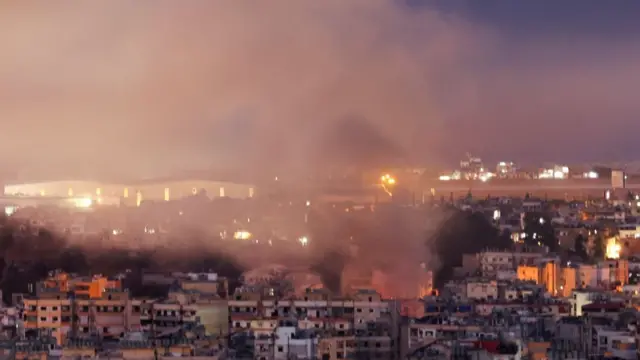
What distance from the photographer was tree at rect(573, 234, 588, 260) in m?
18.5

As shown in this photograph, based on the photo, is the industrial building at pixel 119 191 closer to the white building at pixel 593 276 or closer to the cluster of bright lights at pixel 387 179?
the cluster of bright lights at pixel 387 179

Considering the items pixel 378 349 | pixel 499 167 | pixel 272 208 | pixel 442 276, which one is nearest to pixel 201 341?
pixel 378 349

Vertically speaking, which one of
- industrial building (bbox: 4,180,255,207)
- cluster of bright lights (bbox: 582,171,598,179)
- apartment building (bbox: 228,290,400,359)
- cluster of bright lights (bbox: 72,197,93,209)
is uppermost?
cluster of bright lights (bbox: 582,171,598,179)

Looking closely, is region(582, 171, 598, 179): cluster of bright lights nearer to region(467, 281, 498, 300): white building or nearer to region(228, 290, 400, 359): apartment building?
region(467, 281, 498, 300): white building

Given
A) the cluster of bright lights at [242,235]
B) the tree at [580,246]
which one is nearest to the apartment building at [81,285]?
the cluster of bright lights at [242,235]

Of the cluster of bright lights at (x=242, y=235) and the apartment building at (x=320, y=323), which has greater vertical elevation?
the cluster of bright lights at (x=242, y=235)

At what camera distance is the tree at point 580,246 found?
18.5 m

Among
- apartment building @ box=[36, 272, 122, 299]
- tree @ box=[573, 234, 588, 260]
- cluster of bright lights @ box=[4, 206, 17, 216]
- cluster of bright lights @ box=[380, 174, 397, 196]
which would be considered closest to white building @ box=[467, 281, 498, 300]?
apartment building @ box=[36, 272, 122, 299]

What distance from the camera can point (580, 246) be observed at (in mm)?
19250

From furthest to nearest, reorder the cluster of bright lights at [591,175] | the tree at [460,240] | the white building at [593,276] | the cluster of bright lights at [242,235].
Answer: the cluster of bright lights at [591,175]
the cluster of bright lights at [242,235]
the tree at [460,240]
the white building at [593,276]

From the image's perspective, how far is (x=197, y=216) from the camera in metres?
21.2

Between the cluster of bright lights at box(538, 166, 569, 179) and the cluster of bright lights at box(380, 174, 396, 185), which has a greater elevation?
the cluster of bright lights at box(538, 166, 569, 179)

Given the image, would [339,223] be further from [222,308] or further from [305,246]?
[222,308]

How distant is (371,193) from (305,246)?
6811 millimetres
